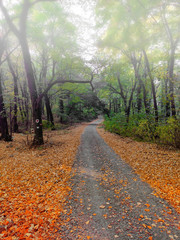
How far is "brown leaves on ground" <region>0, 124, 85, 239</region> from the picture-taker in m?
2.81

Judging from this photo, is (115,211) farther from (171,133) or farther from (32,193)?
(171,133)

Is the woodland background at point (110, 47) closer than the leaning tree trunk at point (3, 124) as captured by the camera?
Yes

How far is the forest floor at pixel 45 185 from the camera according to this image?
2887mm

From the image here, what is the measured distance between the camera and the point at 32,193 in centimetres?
411

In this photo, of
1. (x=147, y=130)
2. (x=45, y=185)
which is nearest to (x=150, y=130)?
(x=147, y=130)

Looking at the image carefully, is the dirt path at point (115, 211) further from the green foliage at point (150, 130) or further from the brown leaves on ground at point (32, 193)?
the green foliage at point (150, 130)

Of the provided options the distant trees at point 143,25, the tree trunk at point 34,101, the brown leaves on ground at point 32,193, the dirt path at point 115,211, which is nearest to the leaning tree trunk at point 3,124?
the tree trunk at point 34,101

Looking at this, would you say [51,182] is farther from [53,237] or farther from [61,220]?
[53,237]

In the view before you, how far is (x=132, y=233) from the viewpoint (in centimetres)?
265

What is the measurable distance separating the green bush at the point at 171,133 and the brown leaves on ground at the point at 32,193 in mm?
5894

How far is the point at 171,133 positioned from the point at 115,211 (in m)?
6.18

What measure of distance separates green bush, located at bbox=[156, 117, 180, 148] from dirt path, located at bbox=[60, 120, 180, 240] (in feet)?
13.2

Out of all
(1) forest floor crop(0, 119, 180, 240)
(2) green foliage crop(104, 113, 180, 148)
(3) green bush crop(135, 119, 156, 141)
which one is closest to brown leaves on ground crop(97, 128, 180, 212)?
(1) forest floor crop(0, 119, 180, 240)

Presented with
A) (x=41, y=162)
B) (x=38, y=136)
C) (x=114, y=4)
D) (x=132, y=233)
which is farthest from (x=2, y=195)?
(x=114, y=4)
